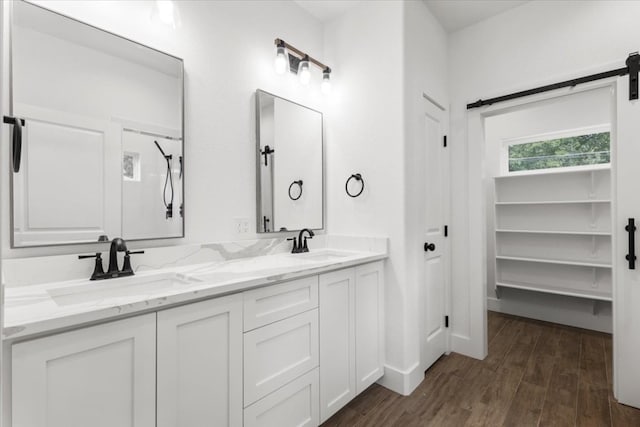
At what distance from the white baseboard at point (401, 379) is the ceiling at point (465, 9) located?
2776 millimetres

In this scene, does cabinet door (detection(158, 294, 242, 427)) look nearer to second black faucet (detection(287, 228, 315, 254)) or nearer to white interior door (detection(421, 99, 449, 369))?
second black faucet (detection(287, 228, 315, 254))

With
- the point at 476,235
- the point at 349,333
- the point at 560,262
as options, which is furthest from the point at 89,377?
the point at 560,262

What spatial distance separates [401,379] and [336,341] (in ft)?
2.29

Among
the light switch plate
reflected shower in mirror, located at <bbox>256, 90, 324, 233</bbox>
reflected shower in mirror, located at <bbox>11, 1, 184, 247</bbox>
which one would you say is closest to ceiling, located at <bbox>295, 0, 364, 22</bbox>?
reflected shower in mirror, located at <bbox>256, 90, 324, 233</bbox>

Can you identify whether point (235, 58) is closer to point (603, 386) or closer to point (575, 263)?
point (603, 386)

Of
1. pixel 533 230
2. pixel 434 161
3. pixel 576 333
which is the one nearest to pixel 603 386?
pixel 576 333

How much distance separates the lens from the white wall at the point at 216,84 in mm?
1675

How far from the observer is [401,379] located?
2.17 meters

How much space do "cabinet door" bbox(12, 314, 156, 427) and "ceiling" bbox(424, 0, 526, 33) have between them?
9.64ft

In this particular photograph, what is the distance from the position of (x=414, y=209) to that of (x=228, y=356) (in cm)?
160

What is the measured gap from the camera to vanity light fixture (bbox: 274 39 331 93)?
216cm

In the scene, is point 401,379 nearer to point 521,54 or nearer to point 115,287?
point 115,287

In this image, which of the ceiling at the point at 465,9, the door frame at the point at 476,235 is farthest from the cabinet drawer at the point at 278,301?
the ceiling at the point at 465,9

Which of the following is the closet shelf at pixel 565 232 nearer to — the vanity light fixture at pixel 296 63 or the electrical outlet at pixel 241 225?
the vanity light fixture at pixel 296 63
